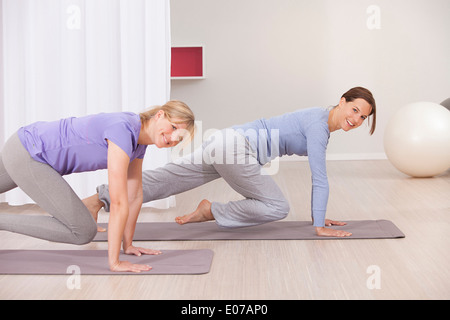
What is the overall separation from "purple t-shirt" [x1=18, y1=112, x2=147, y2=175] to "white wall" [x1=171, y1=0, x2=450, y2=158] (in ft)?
12.4

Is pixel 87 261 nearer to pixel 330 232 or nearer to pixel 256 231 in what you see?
pixel 256 231

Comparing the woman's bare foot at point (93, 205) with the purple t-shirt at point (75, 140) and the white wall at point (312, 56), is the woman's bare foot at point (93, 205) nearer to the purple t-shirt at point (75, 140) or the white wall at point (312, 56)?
the purple t-shirt at point (75, 140)

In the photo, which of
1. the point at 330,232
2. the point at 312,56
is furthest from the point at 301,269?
the point at 312,56

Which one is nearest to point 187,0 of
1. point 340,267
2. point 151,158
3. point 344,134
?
point 344,134

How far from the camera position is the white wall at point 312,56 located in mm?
5711

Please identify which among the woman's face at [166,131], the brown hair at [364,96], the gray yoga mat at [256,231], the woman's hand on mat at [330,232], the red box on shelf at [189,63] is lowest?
the gray yoga mat at [256,231]

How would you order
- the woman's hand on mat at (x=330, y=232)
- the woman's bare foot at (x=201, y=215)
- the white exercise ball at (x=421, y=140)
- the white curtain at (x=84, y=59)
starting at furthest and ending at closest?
the white exercise ball at (x=421, y=140), the white curtain at (x=84, y=59), the woman's bare foot at (x=201, y=215), the woman's hand on mat at (x=330, y=232)

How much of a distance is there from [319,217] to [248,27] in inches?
142

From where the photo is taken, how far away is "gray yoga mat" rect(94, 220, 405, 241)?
265cm

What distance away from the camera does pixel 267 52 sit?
5848 millimetres

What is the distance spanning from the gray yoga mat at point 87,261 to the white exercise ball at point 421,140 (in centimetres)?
245

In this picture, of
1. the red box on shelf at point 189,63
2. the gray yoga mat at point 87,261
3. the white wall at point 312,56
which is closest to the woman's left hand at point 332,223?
the gray yoga mat at point 87,261

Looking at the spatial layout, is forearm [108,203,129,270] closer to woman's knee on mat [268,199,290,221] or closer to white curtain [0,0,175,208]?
woman's knee on mat [268,199,290,221]

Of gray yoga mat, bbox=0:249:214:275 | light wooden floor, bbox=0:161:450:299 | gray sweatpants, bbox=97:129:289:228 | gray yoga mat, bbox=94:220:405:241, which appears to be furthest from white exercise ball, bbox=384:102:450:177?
gray yoga mat, bbox=0:249:214:275
